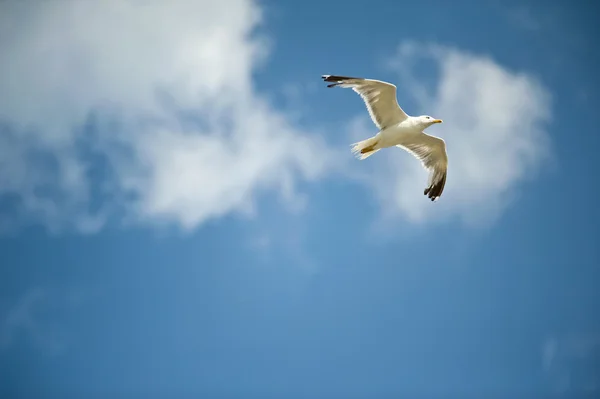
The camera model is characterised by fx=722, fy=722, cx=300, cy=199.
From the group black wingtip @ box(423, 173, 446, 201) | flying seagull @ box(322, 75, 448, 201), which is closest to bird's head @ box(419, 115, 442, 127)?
flying seagull @ box(322, 75, 448, 201)

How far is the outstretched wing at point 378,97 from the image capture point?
48.7 feet

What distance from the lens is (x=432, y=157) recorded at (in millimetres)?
17047

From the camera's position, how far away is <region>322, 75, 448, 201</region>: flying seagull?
49.4ft

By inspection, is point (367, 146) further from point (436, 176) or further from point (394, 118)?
point (436, 176)

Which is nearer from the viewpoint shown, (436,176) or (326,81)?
(326,81)

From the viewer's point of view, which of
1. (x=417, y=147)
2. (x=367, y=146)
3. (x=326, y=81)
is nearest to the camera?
(x=326, y=81)

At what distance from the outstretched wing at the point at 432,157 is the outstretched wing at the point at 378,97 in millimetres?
951

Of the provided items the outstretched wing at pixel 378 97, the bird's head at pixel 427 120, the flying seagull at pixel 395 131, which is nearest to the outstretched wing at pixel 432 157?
the flying seagull at pixel 395 131

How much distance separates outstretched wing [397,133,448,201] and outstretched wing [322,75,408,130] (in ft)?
3.12

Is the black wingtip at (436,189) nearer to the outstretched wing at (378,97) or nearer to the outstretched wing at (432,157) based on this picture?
the outstretched wing at (432,157)

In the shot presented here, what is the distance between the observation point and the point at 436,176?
56.4 feet

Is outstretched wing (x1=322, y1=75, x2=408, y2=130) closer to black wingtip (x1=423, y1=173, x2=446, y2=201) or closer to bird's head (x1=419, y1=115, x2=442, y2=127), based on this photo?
bird's head (x1=419, y1=115, x2=442, y2=127)

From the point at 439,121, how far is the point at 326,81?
2.91 m

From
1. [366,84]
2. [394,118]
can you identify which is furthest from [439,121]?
[366,84]
